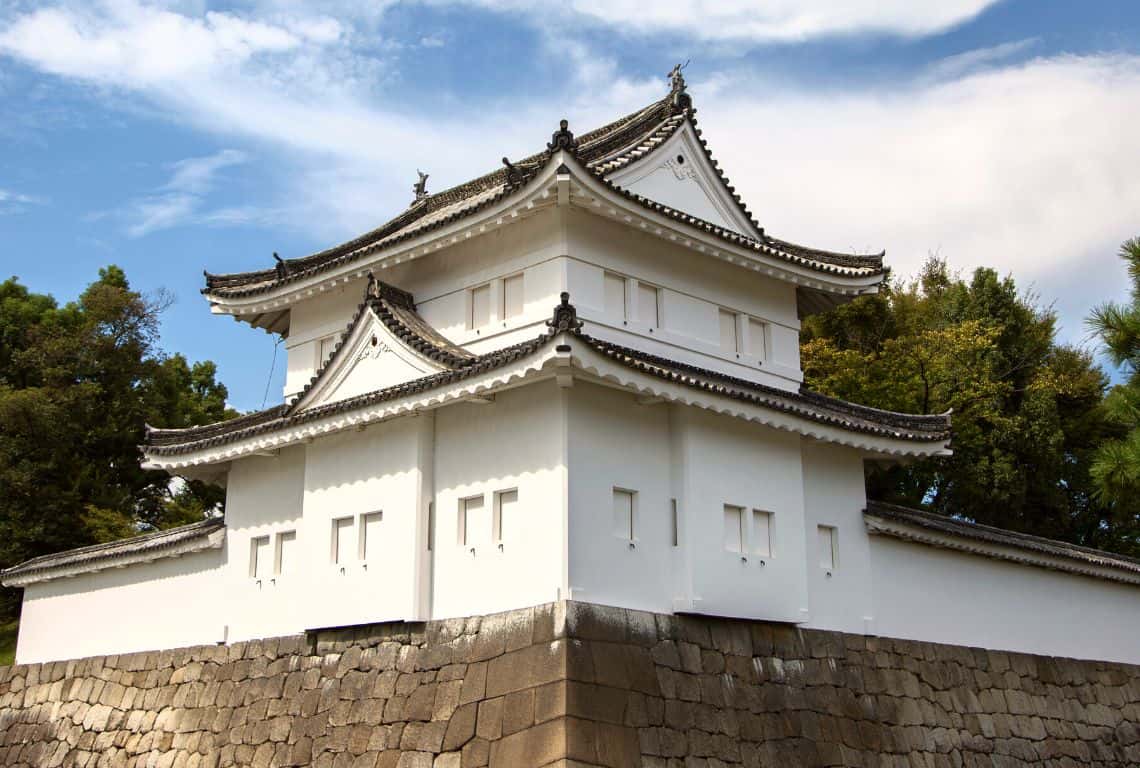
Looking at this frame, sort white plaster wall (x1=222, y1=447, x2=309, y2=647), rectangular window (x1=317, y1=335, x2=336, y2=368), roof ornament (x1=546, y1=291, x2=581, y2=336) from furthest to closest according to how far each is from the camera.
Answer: rectangular window (x1=317, y1=335, x2=336, y2=368), white plaster wall (x1=222, y1=447, x2=309, y2=647), roof ornament (x1=546, y1=291, x2=581, y2=336)

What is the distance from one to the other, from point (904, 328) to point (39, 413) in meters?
21.9

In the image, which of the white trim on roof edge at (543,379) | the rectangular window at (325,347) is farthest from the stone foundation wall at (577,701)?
the rectangular window at (325,347)

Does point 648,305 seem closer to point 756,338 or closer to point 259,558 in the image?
point 756,338

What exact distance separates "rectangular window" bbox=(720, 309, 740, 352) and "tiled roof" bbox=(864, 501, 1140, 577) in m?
2.74

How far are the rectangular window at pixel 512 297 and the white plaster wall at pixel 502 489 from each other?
66.3 inches

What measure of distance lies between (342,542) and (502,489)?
8.09 ft

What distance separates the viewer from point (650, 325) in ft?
46.8

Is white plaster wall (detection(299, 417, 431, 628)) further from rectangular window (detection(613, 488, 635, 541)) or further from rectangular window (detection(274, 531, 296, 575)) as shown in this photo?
rectangular window (detection(613, 488, 635, 541))

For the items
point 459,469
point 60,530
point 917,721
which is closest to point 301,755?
point 459,469

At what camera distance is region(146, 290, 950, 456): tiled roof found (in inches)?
458

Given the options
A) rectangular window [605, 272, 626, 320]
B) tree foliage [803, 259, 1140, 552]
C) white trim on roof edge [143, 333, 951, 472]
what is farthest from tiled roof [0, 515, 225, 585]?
tree foliage [803, 259, 1140, 552]

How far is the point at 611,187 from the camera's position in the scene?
13.0m

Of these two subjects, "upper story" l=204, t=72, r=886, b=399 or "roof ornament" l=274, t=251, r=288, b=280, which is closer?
"upper story" l=204, t=72, r=886, b=399

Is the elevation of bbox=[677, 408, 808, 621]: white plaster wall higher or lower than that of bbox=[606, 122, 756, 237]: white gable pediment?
lower
